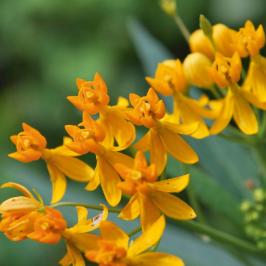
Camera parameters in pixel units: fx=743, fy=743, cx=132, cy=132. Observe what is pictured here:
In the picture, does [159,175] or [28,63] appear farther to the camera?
[28,63]

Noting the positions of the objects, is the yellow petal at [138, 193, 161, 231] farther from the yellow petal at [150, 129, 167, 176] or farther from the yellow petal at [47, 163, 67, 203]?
the yellow petal at [47, 163, 67, 203]

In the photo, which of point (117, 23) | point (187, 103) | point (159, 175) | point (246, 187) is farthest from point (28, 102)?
point (159, 175)

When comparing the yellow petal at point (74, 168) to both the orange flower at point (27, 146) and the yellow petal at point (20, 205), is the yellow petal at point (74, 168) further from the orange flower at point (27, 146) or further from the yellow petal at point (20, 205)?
the yellow petal at point (20, 205)

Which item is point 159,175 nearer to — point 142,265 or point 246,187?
point 142,265

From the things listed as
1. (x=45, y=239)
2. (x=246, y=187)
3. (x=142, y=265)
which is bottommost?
(x=246, y=187)

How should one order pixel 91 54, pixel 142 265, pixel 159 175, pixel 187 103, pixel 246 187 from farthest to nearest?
pixel 91 54 → pixel 246 187 → pixel 187 103 → pixel 159 175 → pixel 142 265

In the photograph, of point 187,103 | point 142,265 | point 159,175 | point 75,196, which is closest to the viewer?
point 142,265
